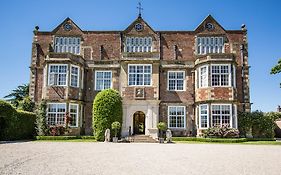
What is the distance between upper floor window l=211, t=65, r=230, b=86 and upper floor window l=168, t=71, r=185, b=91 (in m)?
3.47

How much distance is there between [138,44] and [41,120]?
1299 centimetres

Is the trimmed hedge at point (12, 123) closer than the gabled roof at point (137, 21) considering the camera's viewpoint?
Yes

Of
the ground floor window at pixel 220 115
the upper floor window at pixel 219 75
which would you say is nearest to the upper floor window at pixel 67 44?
the upper floor window at pixel 219 75

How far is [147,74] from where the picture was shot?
91.2ft

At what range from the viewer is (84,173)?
832cm

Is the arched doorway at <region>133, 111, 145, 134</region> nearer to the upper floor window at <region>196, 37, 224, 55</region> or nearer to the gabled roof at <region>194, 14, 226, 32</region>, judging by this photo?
the upper floor window at <region>196, 37, 224, 55</region>

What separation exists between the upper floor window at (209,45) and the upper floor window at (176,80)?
376 cm

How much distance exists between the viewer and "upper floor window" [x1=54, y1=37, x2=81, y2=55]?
30.7 meters

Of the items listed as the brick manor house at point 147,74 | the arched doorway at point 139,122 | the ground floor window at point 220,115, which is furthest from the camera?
the arched doorway at point 139,122

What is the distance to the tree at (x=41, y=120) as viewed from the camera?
25844mm

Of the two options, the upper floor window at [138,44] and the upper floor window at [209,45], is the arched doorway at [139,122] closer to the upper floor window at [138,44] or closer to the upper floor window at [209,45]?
the upper floor window at [138,44]

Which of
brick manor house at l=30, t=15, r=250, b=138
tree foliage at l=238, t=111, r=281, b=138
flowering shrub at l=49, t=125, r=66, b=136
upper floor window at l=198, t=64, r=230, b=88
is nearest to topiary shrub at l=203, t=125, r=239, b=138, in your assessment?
brick manor house at l=30, t=15, r=250, b=138

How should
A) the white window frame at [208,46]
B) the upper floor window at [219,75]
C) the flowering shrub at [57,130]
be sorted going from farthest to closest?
the white window frame at [208,46], the upper floor window at [219,75], the flowering shrub at [57,130]

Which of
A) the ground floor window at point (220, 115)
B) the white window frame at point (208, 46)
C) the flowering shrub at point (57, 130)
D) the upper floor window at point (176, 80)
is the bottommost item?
the flowering shrub at point (57, 130)
